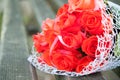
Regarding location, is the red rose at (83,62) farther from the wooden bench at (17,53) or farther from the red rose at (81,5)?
the red rose at (81,5)

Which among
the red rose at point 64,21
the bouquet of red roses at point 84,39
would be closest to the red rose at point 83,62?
the bouquet of red roses at point 84,39

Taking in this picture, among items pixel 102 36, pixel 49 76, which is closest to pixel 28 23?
pixel 49 76

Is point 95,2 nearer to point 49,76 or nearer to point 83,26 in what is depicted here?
point 83,26

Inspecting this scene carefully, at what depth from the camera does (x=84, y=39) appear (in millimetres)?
1156

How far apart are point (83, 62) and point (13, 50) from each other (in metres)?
0.53

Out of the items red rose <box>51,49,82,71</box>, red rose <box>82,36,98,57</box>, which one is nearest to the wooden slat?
red rose <box>51,49,82,71</box>

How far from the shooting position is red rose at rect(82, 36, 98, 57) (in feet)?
3.74

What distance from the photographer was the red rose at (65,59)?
117cm

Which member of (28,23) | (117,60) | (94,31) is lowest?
(28,23)

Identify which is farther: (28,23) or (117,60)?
(28,23)

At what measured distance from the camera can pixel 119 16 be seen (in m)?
1.21

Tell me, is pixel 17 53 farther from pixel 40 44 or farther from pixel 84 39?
pixel 84 39

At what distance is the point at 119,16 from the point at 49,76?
0.36m

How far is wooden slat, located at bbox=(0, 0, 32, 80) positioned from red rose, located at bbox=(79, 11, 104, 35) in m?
0.29
